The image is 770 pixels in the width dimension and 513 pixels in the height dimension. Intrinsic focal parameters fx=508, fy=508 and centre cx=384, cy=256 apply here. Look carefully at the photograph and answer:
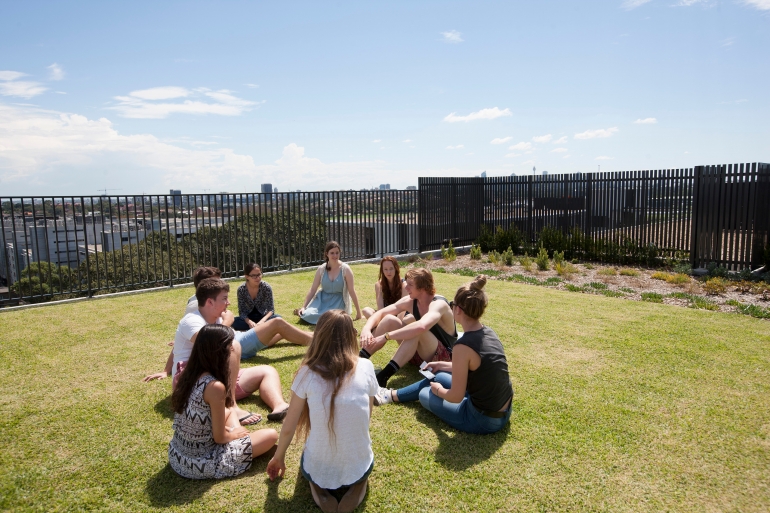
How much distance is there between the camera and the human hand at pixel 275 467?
329 cm

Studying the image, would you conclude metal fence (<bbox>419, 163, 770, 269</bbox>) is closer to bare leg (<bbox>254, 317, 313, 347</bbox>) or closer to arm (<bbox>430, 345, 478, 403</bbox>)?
bare leg (<bbox>254, 317, 313, 347</bbox>)

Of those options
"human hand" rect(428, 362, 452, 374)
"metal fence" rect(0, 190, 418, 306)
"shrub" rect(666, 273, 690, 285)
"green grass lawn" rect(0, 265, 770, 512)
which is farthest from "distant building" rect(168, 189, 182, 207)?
"shrub" rect(666, 273, 690, 285)

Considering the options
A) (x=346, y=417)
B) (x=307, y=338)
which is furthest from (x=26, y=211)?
(x=346, y=417)

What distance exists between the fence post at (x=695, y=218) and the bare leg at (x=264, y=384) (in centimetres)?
1159

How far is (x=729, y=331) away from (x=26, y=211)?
37.7ft

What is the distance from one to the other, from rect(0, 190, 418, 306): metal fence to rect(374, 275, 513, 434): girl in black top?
8359 mm

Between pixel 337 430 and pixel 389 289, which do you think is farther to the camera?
pixel 389 289

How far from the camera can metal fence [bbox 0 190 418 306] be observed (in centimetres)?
913

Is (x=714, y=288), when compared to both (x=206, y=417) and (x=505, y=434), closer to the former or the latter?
(x=505, y=434)

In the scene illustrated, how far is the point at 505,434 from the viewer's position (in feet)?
13.3

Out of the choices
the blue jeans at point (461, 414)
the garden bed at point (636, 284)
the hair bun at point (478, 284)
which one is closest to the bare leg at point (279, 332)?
the blue jeans at point (461, 414)

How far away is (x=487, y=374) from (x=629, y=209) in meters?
12.3

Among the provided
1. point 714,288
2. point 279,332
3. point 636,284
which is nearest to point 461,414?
point 279,332

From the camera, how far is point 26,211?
357 inches
